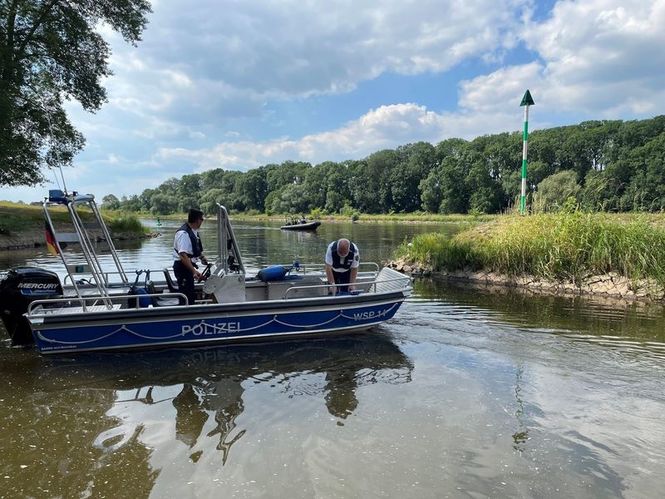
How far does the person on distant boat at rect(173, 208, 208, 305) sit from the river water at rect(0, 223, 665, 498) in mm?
1065

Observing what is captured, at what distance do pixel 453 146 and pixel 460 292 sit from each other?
368 ft

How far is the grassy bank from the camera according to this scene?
40.1 ft

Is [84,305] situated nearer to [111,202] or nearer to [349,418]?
[349,418]

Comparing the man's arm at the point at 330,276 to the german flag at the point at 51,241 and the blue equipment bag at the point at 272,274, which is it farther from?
the german flag at the point at 51,241

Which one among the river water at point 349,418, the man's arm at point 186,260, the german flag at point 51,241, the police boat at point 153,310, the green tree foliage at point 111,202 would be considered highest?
the green tree foliage at point 111,202

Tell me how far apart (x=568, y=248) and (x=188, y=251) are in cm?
1052

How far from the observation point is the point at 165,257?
23547 millimetres

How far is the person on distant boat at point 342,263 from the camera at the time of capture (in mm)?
8883

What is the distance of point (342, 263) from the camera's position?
9.00 metres

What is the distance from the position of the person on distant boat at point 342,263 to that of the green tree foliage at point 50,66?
13199mm

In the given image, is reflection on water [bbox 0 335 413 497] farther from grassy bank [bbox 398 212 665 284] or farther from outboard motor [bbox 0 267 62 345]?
grassy bank [bbox 398 212 665 284]

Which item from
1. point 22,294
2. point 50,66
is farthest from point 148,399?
point 50,66

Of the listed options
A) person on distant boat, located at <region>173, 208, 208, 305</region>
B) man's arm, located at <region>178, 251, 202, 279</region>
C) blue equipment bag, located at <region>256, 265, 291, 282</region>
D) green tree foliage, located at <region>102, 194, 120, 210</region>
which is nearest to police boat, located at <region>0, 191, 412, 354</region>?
person on distant boat, located at <region>173, 208, 208, 305</region>

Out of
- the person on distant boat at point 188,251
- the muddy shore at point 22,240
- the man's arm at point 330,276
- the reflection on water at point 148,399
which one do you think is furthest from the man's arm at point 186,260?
the muddy shore at point 22,240
